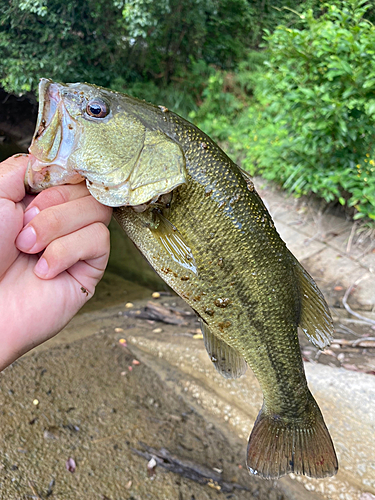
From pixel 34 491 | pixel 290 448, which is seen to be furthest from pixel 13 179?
pixel 34 491

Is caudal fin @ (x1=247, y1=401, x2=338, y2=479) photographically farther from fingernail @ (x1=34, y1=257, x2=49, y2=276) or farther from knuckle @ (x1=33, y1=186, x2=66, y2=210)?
knuckle @ (x1=33, y1=186, x2=66, y2=210)

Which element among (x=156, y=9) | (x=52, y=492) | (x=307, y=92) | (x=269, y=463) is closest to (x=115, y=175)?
(x=269, y=463)

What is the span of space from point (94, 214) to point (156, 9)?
5241 mm

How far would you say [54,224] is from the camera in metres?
1.05

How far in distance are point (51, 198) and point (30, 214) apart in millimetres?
79

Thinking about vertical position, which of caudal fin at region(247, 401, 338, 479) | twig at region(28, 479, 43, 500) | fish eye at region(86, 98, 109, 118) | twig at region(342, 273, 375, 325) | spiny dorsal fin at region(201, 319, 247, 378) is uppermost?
fish eye at region(86, 98, 109, 118)

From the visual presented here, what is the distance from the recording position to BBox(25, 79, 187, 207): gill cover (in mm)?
1053

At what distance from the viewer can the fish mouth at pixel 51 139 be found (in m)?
1.04

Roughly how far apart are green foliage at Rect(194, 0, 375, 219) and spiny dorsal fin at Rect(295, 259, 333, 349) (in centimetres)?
247

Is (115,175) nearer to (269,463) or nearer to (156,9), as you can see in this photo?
(269,463)

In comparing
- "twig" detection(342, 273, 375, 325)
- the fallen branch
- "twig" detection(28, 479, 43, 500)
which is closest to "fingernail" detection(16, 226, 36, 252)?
"twig" detection(28, 479, 43, 500)

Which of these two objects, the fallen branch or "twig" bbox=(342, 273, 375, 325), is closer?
the fallen branch

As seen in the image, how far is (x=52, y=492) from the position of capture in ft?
6.50

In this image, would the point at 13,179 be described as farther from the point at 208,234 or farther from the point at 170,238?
the point at 208,234
